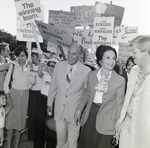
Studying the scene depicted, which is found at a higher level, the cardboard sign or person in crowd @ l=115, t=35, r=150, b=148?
the cardboard sign

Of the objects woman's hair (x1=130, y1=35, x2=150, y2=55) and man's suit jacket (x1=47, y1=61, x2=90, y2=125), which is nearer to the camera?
woman's hair (x1=130, y1=35, x2=150, y2=55)

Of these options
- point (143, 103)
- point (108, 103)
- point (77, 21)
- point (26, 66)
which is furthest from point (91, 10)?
point (143, 103)

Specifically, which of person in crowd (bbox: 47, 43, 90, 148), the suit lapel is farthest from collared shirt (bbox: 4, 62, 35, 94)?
the suit lapel

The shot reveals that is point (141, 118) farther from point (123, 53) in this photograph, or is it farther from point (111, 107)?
point (123, 53)

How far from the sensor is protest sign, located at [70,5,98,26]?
18.6 ft

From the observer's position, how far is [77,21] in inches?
230

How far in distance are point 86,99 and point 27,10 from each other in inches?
96.7

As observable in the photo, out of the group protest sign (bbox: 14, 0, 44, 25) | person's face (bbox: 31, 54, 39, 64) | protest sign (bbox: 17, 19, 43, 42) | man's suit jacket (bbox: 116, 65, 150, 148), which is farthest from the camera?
person's face (bbox: 31, 54, 39, 64)

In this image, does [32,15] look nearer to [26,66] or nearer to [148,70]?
[26,66]

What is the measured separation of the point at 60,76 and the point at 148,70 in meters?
1.50

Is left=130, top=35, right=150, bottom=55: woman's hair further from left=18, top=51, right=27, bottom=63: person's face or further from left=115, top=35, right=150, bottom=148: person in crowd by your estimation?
left=18, top=51, right=27, bottom=63: person's face

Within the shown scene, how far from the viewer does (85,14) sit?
226 inches

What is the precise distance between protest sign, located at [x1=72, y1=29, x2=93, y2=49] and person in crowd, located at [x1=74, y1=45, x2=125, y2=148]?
207 cm

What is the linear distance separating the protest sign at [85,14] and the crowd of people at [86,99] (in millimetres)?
1795
